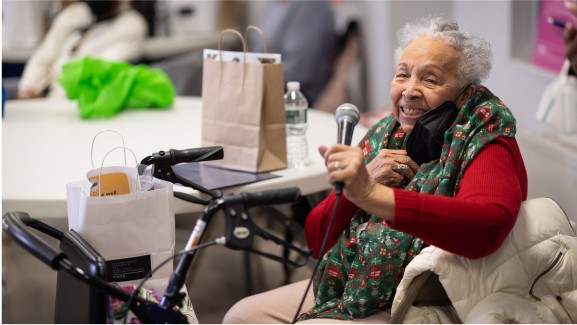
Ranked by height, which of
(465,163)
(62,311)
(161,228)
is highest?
(465,163)

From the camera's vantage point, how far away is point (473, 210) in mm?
1456

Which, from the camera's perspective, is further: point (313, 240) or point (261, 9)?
point (261, 9)

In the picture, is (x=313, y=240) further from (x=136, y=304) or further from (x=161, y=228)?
(x=136, y=304)

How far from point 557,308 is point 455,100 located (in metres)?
0.46

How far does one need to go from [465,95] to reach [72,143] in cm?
144

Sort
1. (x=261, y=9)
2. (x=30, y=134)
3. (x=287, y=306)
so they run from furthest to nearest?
(x=261, y=9)
(x=30, y=134)
(x=287, y=306)

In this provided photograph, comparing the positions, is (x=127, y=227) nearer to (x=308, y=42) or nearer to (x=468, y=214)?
(x=468, y=214)

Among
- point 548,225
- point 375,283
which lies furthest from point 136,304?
point 548,225

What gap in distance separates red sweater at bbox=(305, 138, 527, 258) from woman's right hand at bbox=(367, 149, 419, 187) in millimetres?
210

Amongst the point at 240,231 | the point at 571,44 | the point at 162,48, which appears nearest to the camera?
the point at 240,231

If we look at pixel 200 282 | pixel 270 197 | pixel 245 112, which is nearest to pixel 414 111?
pixel 270 197

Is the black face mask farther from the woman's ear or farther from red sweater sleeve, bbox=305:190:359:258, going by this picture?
red sweater sleeve, bbox=305:190:359:258

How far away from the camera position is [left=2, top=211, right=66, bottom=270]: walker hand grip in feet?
4.65

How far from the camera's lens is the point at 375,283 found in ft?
5.61
